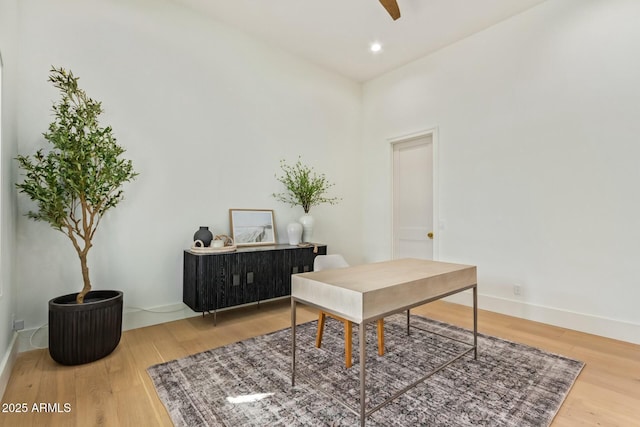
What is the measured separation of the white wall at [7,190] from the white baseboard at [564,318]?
14.3ft

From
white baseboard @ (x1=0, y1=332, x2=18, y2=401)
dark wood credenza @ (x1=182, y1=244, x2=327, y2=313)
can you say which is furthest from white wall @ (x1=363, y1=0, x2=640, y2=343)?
white baseboard @ (x1=0, y1=332, x2=18, y2=401)

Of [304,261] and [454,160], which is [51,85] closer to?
[304,261]

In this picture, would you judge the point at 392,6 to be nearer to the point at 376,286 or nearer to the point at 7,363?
the point at 376,286

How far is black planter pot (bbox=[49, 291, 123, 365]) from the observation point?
2.17 meters

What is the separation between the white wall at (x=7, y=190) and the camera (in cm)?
201

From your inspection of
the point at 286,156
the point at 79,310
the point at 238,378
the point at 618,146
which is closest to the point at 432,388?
the point at 238,378

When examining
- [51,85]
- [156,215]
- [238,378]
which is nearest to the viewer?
[238,378]

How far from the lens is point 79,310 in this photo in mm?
2197

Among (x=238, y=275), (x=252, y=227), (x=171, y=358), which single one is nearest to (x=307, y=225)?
(x=252, y=227)

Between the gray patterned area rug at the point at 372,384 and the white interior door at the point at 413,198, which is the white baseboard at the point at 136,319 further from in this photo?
the white interior door at the point at 413,198

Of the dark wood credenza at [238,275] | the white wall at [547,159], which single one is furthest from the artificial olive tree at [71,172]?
the white wall at [547,159]

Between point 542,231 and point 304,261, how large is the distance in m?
2.69

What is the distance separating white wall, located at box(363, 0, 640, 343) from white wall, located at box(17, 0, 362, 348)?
2.17 metres

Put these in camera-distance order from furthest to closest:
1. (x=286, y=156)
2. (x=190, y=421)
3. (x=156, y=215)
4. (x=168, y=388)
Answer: (x=286, y=156) → (x=156, y=215) → (x=168, y=388) → (x=190, y=421)
